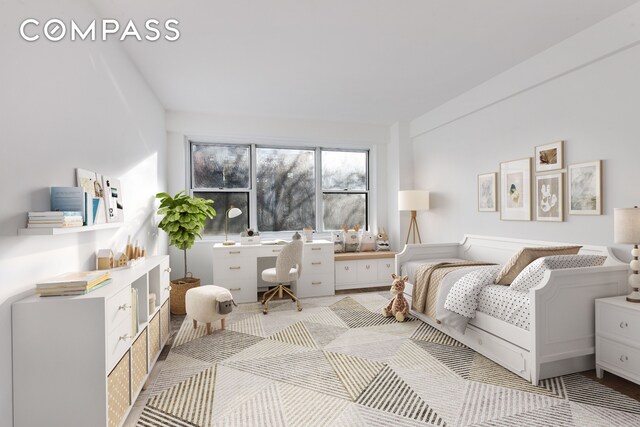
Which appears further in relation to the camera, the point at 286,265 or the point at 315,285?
the point at 315,285

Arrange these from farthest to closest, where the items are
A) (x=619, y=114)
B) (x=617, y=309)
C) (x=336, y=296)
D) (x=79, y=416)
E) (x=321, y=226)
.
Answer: (x=321, y=226)
(x=336, y=296)
(x=619, y=114)
(x=617, y=309)
(x=79, y=416)

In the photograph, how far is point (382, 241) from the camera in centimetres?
558

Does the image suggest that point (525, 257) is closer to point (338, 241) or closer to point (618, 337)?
point (618, 337)

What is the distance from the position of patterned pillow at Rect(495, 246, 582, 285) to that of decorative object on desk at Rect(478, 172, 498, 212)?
1.18 meters

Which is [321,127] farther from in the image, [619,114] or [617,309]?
[617,309]

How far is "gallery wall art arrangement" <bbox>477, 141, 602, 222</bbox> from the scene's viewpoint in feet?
9.44

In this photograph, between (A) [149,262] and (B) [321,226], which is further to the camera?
(B) [321,226]

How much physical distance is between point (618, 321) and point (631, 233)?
0.62 metres

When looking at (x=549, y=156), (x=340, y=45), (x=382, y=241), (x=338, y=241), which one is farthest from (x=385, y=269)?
(x=340, y=45)

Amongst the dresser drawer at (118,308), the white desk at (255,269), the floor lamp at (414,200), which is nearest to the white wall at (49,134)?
the dresser drawer at (118,308)

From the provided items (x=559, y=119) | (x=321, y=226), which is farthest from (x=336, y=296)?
(x=559, y=119)

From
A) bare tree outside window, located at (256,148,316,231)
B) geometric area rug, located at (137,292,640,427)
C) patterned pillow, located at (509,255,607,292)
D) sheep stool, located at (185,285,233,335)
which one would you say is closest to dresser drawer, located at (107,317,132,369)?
geometric area rug, located at (137,292,640,427)

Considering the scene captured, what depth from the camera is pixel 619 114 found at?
2.68m

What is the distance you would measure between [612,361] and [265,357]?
8.44 ft
